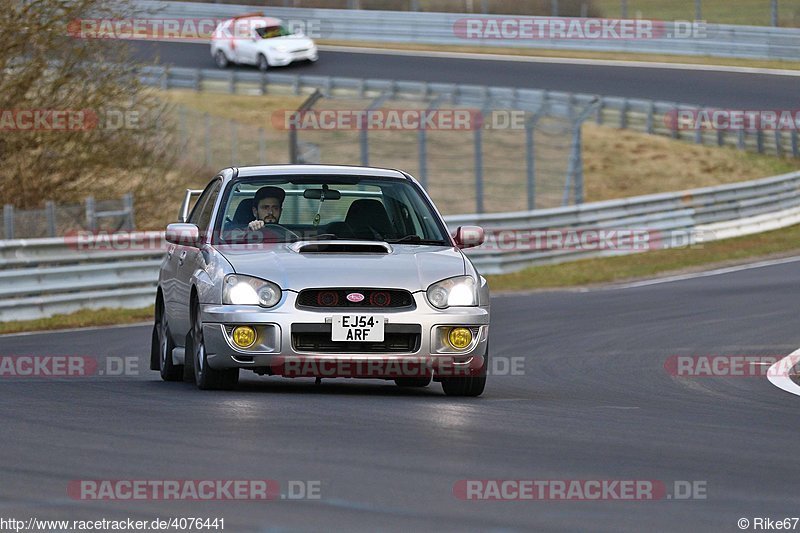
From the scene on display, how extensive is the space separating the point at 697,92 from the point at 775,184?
36.0 feet

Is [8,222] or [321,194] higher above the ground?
[321,194]

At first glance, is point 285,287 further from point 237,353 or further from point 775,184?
point 775,184

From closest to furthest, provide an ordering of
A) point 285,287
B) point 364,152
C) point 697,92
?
point 285,287
point 364,152
point 697,92

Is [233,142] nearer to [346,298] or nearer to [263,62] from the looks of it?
[263,62]

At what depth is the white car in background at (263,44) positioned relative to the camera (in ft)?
155

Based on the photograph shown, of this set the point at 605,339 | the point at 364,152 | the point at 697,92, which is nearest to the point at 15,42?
the point at 364,152

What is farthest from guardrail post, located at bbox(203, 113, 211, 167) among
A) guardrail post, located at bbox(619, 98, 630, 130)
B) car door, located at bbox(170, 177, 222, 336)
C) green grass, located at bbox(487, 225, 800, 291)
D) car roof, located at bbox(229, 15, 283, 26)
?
car door, located at bbox(170, 177, 222, 336)

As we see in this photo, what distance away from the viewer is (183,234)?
10211mm

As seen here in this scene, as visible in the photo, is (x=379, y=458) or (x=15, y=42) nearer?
(x=379, y=458)

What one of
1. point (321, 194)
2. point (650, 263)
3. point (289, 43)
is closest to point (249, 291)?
point (321, 194)

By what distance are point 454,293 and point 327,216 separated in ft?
4.96

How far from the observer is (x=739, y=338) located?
623 inches

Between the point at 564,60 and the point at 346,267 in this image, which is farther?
the point at 564,60

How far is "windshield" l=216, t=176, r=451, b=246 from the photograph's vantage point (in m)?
10.3
